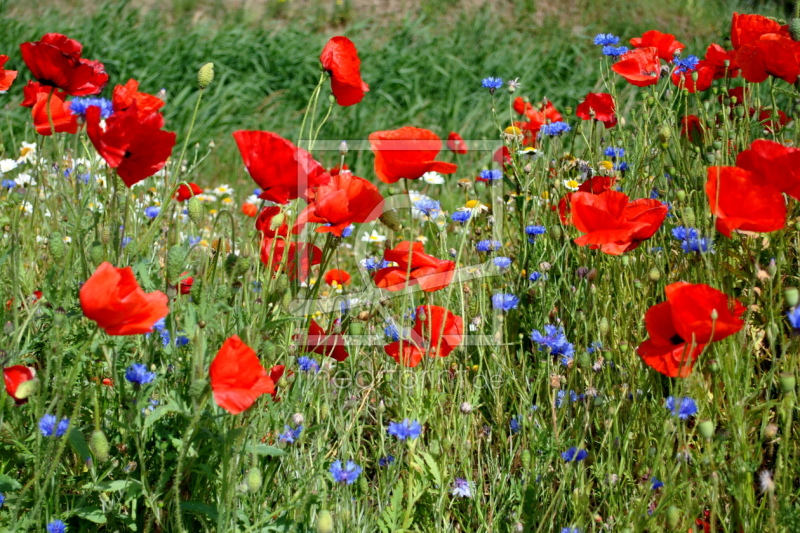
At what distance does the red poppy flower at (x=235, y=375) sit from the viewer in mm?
1198

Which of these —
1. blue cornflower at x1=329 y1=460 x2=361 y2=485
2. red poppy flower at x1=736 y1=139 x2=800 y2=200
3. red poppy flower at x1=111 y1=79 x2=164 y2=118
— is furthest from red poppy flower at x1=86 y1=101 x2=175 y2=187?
red poppy flower at x1=736 y1=139 x2=800 y2=200

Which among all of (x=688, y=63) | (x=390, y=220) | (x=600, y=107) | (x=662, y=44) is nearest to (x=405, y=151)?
(x=390, y=220)

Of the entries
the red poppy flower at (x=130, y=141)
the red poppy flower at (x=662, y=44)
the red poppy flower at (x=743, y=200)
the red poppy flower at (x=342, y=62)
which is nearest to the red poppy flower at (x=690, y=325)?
the red poppy flower at (x=743, y=200)

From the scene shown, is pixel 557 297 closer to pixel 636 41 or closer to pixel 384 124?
pixel 636 41

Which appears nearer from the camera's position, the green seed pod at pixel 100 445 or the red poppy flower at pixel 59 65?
the green seed pod at pixel 100 445

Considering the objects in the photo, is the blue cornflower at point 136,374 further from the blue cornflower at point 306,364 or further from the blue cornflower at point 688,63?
the blue cornflower at point 688,63

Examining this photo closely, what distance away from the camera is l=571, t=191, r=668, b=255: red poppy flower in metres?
1.63

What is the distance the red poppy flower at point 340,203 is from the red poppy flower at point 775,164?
2.43 ft

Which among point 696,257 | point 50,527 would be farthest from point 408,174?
point 50,527

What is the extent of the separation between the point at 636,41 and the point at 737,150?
1.50ft

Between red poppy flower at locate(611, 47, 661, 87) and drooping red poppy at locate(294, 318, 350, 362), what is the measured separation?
1.05 metres

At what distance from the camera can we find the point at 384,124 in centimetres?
497

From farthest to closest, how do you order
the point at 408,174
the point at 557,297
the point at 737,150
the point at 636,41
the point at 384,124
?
the point at 384,124, the point at 636,41, the point at 737,150, the point at 557,297, the point at 408,174

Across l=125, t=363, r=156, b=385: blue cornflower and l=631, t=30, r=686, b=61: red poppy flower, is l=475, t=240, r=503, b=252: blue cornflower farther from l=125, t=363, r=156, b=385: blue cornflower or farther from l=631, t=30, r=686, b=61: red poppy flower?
l=125, t=363, r=156, b=385: blue cornflower
